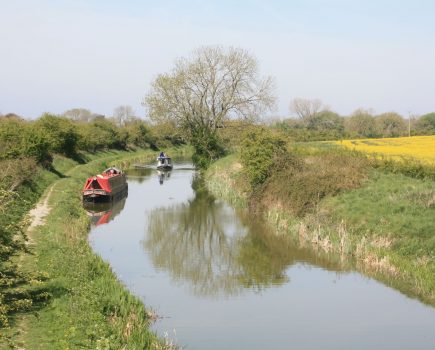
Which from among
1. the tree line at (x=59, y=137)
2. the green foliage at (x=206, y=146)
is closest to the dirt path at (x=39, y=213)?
the tree line at (x=59, y=137)

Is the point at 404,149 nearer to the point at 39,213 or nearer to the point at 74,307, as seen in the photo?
the point at 39,213

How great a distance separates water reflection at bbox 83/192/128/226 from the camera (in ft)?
85.4

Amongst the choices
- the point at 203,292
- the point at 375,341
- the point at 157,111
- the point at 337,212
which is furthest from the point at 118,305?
the point at 157,111

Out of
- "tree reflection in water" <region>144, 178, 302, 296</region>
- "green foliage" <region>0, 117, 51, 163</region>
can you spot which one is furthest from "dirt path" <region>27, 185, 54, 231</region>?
"green foliage" <region>0, 117, 51, 163</region>

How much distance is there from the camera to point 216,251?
1977 centimetres

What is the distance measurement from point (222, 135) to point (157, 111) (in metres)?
6.48

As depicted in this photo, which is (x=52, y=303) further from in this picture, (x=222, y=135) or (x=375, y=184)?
(x=222, y=135)

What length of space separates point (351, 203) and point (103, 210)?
14.0 meters

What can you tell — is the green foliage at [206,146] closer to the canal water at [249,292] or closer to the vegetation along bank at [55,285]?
the vegetation along bank at [55,285]

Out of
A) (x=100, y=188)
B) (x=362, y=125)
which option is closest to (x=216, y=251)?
(x=100, y=188)

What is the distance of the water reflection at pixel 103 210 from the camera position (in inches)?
1025

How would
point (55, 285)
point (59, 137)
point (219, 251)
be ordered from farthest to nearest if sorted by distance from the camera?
point (59, 137), point (219, 251), point (55, 285)

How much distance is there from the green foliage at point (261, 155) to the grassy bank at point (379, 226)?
4.49 feet

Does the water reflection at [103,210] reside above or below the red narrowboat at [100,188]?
below
